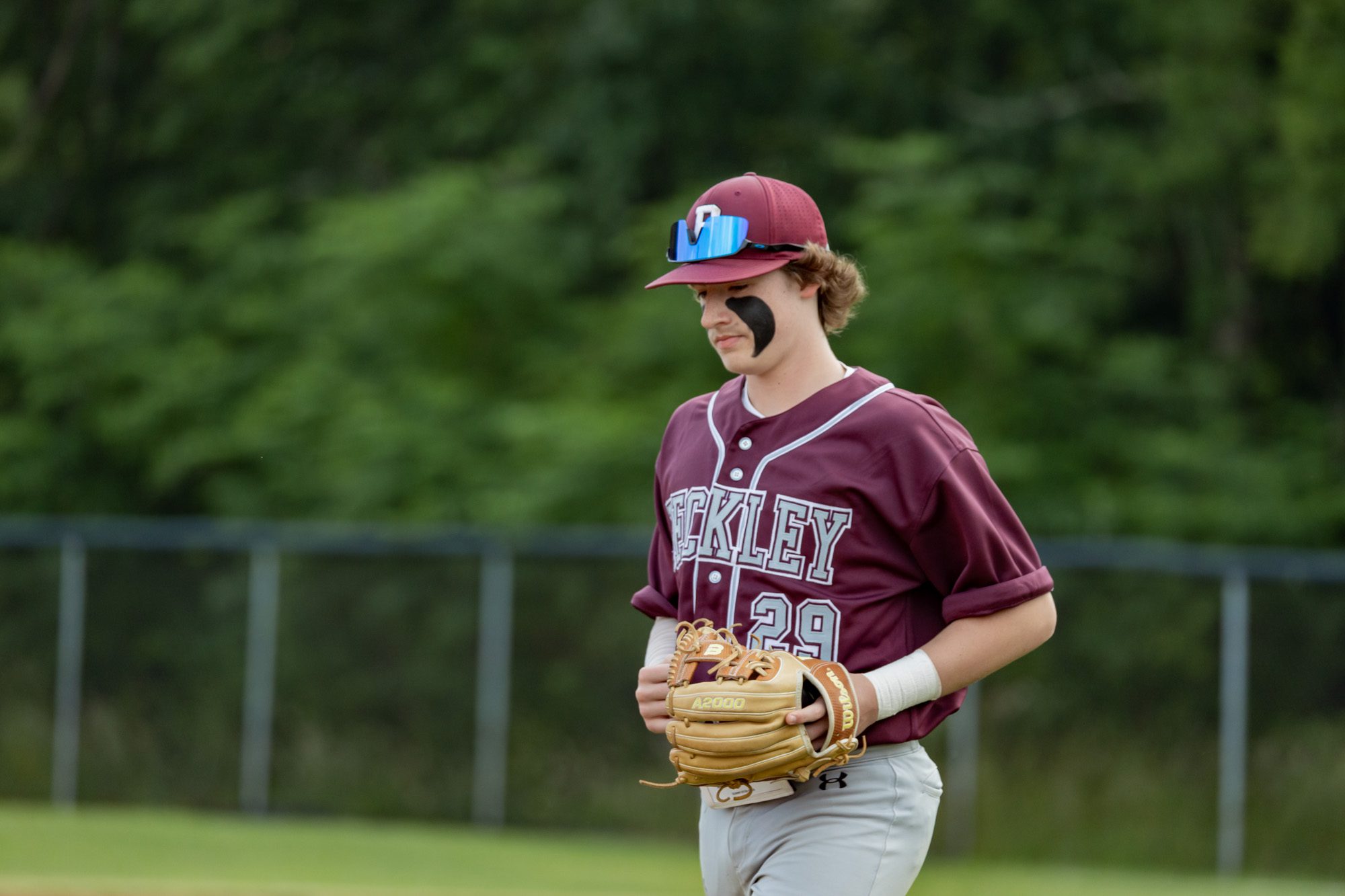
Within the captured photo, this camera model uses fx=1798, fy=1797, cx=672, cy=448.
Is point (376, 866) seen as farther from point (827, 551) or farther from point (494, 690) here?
point (827, 551)

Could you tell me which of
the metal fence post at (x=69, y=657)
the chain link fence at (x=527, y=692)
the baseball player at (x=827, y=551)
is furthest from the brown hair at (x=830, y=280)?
the metal fence post at (x=69, y=657)

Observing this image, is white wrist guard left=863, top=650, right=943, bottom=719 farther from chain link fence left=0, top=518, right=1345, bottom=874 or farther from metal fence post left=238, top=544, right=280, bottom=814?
metal fence post left=238, top=544, right=280, bottom=814

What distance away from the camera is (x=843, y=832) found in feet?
10.9

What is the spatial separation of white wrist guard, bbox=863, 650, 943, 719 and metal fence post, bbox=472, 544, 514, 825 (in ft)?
30.1

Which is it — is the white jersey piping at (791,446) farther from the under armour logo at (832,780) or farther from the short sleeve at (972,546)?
the under armour logo at (832,780)

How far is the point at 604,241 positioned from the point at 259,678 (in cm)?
580

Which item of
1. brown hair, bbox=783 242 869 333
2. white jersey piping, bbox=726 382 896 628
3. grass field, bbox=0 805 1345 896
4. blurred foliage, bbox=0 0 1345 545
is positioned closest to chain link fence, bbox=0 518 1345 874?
grass field, bbox=0 805 1345 896

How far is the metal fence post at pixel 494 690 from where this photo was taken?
12.3 m

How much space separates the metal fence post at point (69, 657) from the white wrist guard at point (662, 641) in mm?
10113

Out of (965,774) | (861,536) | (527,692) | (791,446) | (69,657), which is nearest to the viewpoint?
(861,536)

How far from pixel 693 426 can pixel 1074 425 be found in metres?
11.3

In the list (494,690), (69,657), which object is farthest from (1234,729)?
(69,657)

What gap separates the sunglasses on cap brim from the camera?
344 centimetres

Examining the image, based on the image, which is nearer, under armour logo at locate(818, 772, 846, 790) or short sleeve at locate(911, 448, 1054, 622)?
short sleeve at locate(911, 448, 1054, 622)
